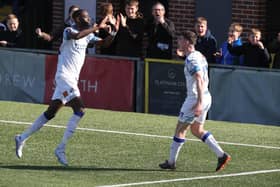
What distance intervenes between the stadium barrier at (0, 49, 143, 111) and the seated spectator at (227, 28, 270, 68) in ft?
6.64

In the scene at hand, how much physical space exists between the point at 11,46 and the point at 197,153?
842 centimetres

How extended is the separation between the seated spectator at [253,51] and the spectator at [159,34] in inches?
52.8

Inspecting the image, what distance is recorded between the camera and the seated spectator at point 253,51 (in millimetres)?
20172

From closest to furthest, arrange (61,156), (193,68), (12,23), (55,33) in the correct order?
1. (193,68)
2. (61,156)
3. (55,33)
4. (12,23)

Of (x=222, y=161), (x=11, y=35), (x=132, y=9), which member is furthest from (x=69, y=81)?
(x=11, y=35)

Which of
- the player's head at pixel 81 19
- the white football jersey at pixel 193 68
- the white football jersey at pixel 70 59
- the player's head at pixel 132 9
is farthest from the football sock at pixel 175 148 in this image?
the player's head at pixel 132 9

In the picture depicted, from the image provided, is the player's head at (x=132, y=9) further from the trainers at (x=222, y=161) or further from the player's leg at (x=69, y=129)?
the trainers at (x=222, y=161)

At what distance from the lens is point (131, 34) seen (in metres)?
21.6

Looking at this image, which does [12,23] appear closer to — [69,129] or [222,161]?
[69,129]

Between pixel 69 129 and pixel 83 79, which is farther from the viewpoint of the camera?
pixel 83 79

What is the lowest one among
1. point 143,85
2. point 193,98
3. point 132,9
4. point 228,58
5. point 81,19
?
point 143,85

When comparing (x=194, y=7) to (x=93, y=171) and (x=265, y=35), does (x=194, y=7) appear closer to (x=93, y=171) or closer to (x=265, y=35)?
(x=265, y=35)

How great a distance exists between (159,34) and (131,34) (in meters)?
0.53

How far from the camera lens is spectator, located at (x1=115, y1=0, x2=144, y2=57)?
21609 mm
